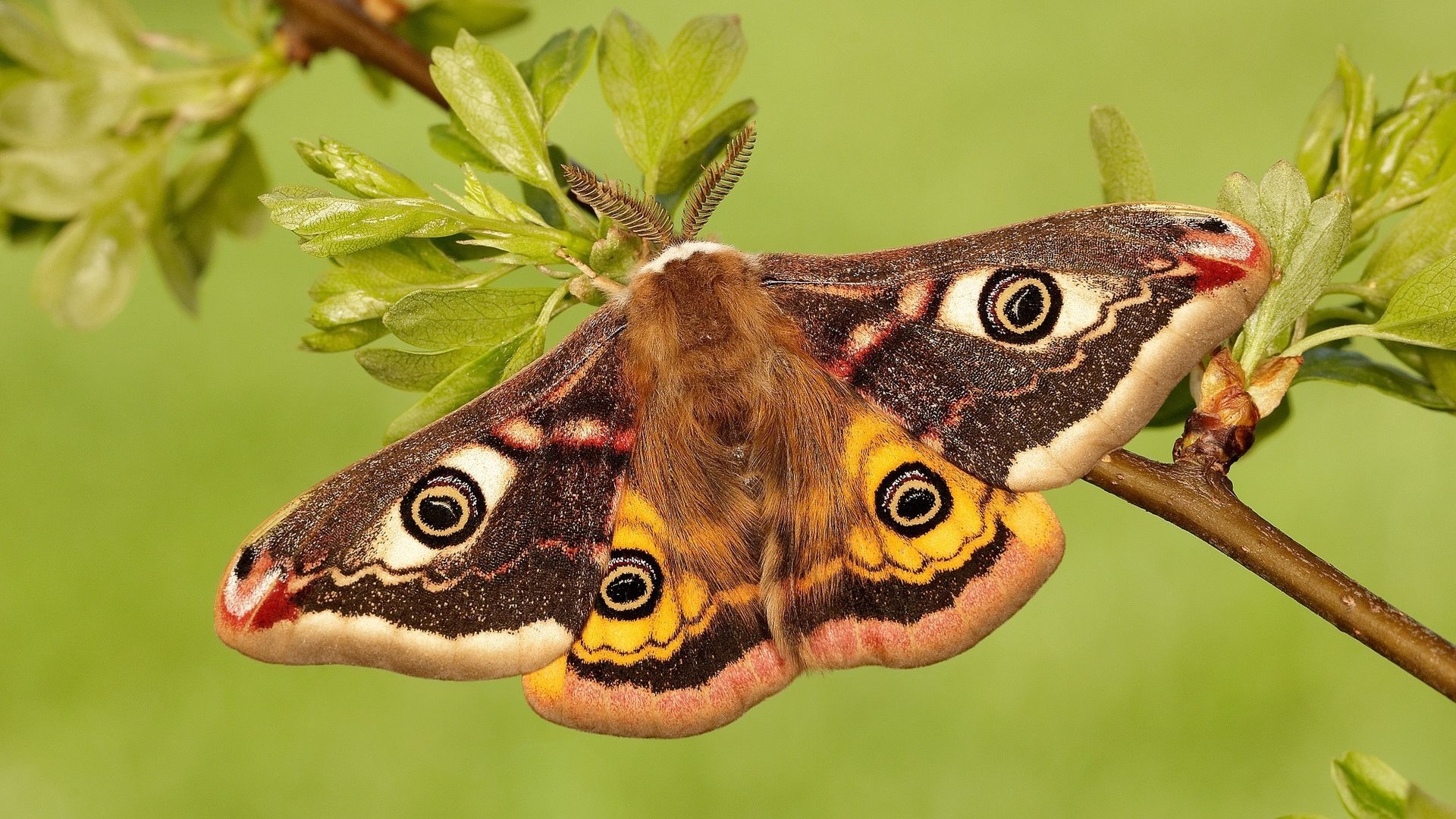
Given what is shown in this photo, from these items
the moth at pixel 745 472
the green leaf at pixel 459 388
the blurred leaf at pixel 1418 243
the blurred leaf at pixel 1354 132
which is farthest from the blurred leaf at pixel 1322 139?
the green leaf at pixel 459 388

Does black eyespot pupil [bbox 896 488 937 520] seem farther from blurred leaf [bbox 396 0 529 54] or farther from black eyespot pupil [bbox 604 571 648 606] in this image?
blurred leaf [bbox 396 0 529 54]

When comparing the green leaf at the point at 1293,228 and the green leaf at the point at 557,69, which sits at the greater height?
the green leaf at the point at 1293,228

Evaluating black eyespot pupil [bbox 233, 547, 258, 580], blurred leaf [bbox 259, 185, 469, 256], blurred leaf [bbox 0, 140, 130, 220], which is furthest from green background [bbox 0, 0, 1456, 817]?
blurred leaf [bbox 259, 185, 469, 256]

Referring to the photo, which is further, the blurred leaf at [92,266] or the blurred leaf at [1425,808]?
the blurred leaf at [92,266]

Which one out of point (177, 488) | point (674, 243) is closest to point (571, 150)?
point (177, 488)

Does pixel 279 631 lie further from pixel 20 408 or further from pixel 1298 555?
pixel 20 408

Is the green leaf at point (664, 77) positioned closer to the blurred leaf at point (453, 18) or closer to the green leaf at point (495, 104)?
the green leaf at point (495, 104)
